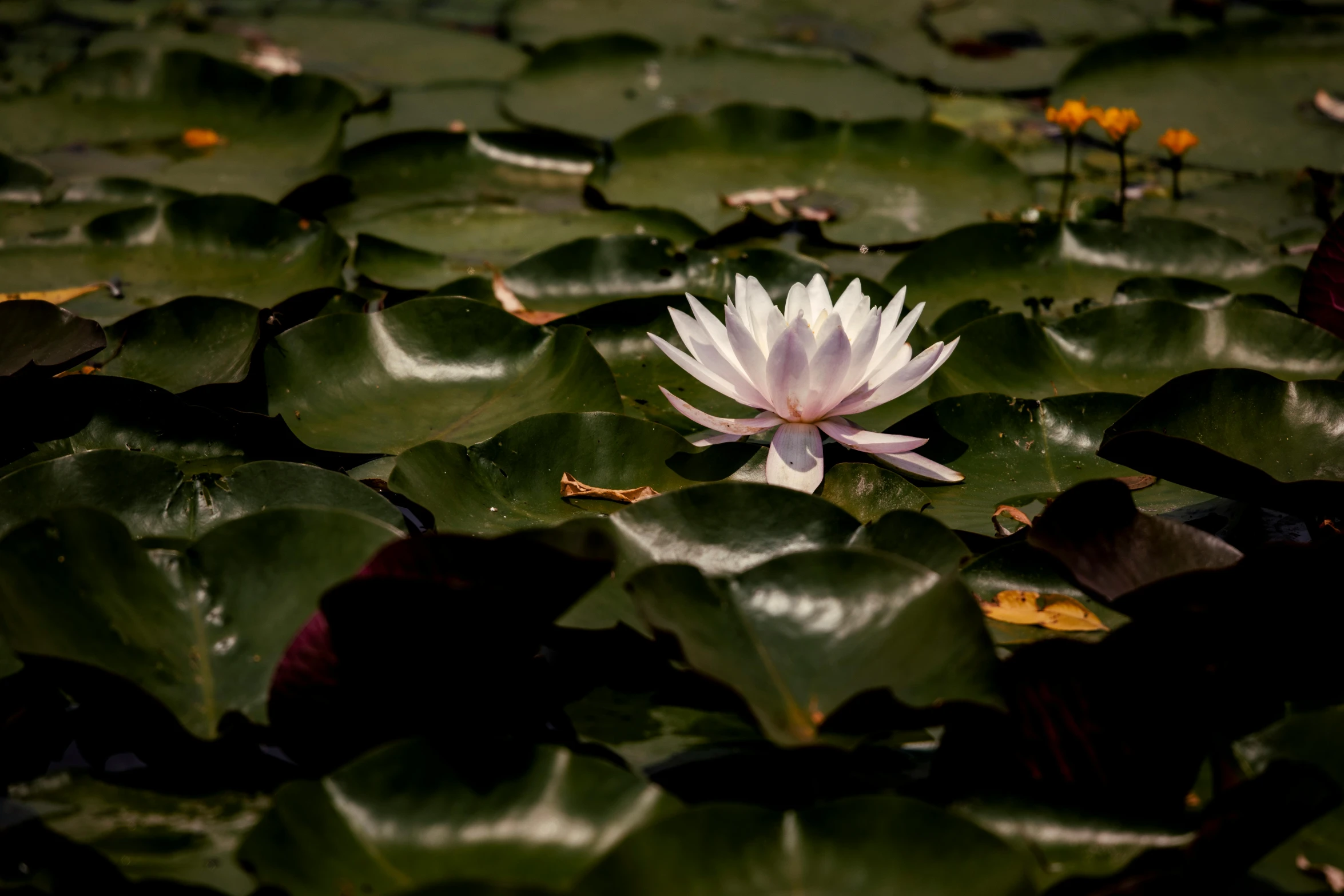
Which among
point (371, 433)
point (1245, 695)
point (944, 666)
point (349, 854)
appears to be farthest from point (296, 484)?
point (1245, 695)

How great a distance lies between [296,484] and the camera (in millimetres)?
1627

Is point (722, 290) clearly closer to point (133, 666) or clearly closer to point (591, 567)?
point (591, 567)

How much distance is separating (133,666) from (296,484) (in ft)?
1.35

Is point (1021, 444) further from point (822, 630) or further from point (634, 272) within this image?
point (634, 272)

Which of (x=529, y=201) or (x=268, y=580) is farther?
(x=529, y=201)

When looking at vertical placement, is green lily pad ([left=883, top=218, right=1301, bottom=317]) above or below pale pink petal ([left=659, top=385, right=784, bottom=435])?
above

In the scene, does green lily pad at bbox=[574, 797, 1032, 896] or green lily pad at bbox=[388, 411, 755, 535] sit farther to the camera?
green lily pad at bbox=[388, 411, 755, 535]

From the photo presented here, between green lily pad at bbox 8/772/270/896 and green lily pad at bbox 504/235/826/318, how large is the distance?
4.50ft

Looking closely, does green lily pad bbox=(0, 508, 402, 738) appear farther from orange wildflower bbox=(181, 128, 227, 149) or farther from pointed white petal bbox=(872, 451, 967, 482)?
orange wildflower bbox=(181, 128, 227, 149)

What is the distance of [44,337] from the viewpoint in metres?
1.92

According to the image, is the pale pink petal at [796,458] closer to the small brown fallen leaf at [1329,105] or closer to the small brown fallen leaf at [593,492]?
the small brown fallen leaf at [593,492]

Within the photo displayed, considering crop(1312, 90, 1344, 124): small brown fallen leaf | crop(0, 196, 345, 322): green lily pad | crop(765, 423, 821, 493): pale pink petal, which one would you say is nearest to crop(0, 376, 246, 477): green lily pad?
crop(0, 196, 345, 322): green lily pad

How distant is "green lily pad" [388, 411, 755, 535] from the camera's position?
66.2 inches

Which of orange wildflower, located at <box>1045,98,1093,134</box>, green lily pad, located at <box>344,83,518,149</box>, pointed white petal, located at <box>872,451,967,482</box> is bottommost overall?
pointed white petal, located at <box>872,451,967,482</box>
